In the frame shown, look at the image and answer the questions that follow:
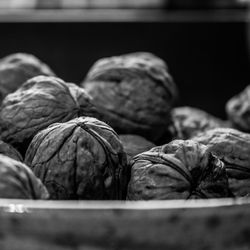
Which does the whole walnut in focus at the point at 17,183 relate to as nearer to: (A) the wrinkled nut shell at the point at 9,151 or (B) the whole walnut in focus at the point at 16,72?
(A) the wrinkled nut shell at the point at 9,151

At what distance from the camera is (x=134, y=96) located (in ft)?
3.37

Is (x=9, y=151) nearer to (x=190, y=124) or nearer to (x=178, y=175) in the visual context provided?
(x=178, y=175)

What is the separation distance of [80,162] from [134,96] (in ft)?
1.23

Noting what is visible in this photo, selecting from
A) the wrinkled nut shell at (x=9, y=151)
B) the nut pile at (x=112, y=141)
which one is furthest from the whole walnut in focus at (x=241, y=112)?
the wrinkled nut shell at (x=9, y=151)

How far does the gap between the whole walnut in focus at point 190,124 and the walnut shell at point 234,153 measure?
226 millimetres

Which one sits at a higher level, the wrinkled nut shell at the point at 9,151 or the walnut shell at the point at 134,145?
the wrinkled nut shell at the point at 9,151

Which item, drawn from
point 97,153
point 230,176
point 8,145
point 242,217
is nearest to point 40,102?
point 8,145

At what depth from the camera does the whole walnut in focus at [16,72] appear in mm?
1051

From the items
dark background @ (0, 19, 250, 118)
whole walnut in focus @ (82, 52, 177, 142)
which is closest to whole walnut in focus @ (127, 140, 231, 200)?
whole walnut in focus @ (82, 52, 177, 142)

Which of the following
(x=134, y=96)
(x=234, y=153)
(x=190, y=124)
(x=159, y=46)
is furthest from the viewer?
(x=159, y=46)

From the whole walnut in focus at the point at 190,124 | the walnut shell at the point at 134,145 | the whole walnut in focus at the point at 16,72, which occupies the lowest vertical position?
the whole walnut in focus at the point at 190,124

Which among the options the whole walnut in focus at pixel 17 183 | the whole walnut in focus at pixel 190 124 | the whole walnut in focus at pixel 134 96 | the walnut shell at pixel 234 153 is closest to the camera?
the whole walnut in focus at pixel 17 183

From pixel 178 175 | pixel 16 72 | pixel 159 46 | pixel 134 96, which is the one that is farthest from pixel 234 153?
pixel 159 46

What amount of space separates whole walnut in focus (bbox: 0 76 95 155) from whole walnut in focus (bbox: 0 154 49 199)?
10.0 inches
